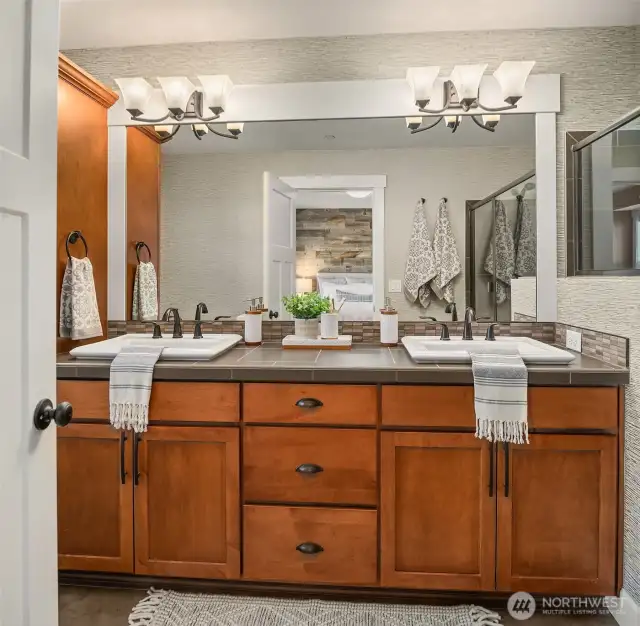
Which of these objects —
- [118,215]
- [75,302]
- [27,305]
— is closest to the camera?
[27,305]

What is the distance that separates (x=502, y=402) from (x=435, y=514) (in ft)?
1.53

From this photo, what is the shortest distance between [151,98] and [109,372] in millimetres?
1420

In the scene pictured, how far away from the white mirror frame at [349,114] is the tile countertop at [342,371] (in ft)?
2.07

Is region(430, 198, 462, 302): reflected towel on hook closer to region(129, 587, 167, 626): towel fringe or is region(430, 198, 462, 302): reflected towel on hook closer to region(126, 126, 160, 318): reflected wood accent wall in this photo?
region(126, 126, 160, 318): reflected wood accent wall

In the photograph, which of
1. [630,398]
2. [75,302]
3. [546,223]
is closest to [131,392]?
[75,302]

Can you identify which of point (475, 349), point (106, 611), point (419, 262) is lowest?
point (106, 611)

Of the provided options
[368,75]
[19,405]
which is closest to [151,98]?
[368,75]

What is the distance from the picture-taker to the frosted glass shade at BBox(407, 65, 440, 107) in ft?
7.79

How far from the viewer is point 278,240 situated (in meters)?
2.53

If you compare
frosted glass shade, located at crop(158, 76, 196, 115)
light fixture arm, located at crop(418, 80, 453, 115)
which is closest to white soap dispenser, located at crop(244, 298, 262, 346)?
frosted glass shade, located at crop(158, 76, 196, 115)

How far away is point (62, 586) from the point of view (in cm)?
205

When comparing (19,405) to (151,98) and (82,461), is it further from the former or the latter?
(151,98)

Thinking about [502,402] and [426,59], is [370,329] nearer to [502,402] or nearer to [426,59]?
[502,402]

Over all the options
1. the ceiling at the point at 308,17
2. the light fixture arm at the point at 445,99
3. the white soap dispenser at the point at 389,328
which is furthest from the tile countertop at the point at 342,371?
the ceiling at the point at 308,17
